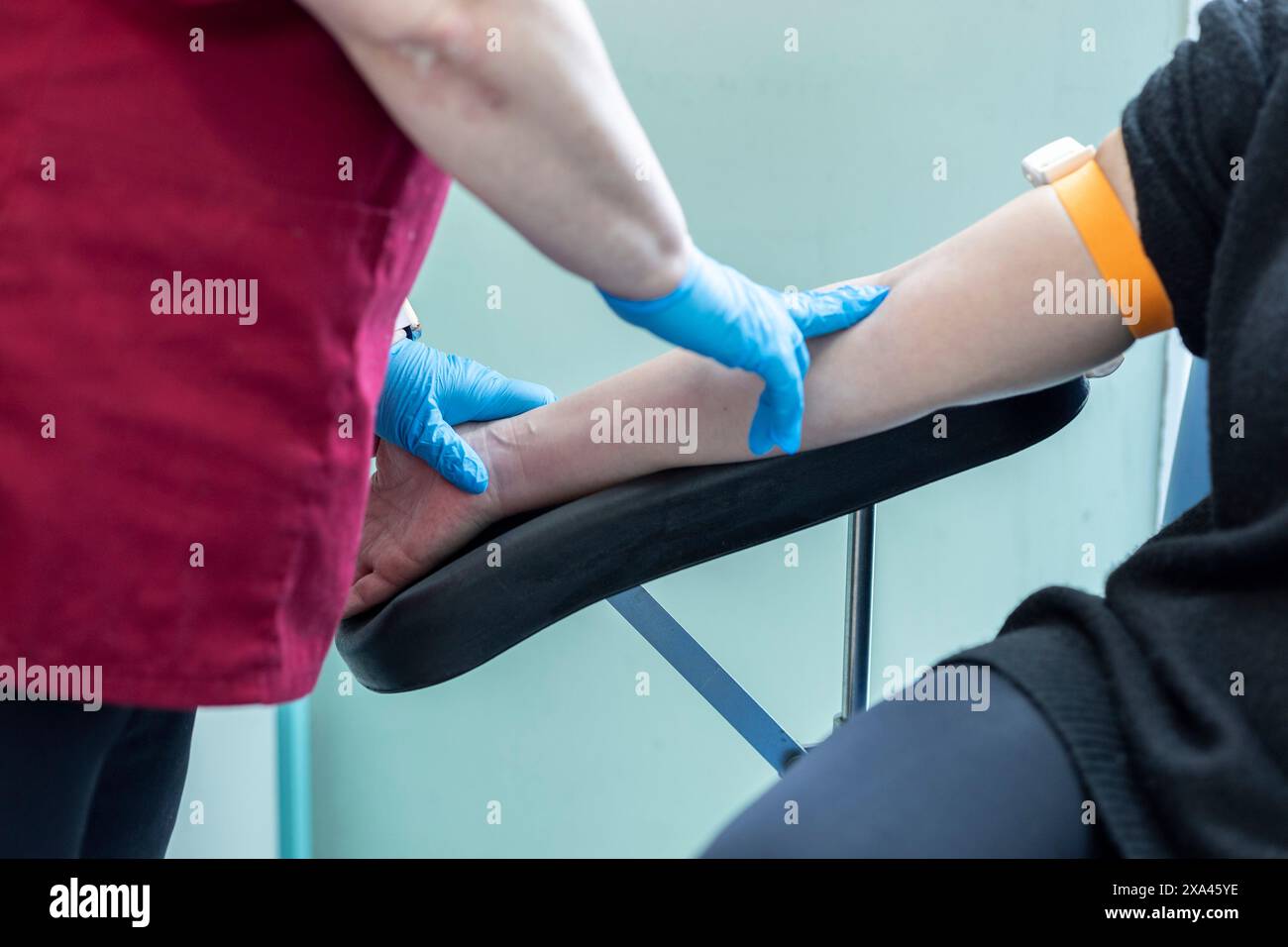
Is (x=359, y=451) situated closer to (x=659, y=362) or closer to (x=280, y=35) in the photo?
(x=280, y=35)

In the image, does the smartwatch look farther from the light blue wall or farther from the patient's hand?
the light blue wall

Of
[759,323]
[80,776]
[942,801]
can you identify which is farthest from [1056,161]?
[80,776]

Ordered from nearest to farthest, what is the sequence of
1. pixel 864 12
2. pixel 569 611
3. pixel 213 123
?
pixel 213 123, pixel 569 611, pixel 864 12

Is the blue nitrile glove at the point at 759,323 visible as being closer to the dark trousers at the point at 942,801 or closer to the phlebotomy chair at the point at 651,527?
the phlebotomy chair at the point at 651,527

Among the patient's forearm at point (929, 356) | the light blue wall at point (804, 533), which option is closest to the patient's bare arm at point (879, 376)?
the patient's forearm at point (929, 356)

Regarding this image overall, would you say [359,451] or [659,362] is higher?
[659,362]

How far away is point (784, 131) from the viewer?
1.57m

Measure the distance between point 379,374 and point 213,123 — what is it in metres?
0.16

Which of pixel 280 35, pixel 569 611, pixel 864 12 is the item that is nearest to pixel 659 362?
pixel 569 611

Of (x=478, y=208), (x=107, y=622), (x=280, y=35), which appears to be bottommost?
(x=107, y=622)

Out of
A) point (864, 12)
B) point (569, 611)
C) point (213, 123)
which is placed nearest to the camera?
point (213, 123)

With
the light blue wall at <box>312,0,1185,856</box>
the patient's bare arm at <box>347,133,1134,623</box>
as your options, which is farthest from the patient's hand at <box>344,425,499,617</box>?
the light blue wall at <box>312,0,1185,856</box>

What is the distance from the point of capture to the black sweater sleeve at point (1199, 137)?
66 centimetres

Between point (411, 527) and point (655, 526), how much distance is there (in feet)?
0.82
